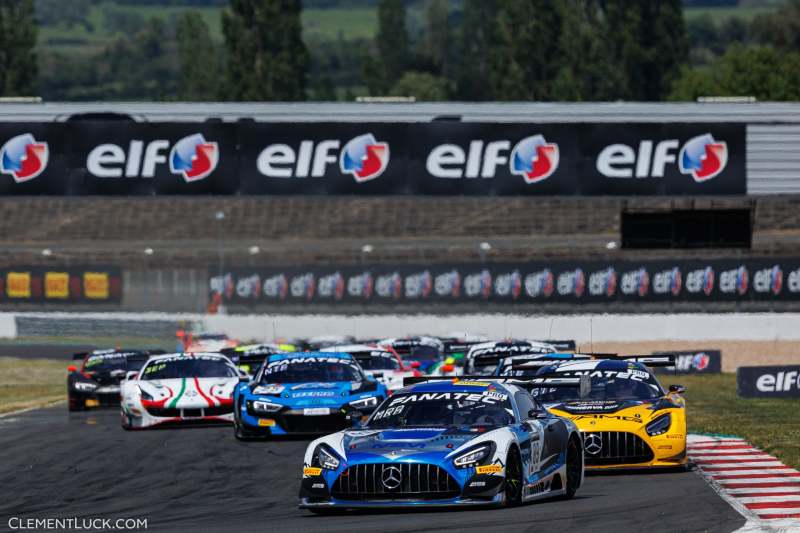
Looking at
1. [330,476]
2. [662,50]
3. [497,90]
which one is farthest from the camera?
[497,90]

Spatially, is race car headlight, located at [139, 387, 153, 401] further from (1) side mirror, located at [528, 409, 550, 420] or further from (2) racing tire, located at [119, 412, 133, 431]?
(1) side mirror, located at [528, 409, 550, 420]

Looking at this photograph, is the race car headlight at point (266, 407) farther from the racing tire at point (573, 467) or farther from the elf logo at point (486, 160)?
the elf logo at point (486, 160)

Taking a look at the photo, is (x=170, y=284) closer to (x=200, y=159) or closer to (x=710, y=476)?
(x=200, y=159)

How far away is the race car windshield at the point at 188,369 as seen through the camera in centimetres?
2444

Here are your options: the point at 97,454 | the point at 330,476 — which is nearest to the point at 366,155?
the point at 97,454

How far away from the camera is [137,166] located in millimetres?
42906

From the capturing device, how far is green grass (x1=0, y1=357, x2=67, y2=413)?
114ft

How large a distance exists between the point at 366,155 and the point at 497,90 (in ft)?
241

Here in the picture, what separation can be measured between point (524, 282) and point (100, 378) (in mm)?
24020

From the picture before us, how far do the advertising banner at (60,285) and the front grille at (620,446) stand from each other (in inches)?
1674

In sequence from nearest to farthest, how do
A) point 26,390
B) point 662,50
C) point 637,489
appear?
point 637,489 < point 26,390 < point 662,50

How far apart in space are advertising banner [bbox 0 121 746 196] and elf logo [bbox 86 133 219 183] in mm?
26

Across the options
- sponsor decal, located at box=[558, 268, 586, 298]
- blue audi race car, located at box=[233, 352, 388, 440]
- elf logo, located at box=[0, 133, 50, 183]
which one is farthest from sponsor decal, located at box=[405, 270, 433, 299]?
blue audi race car, located at box=[233, 352, 388, 440]

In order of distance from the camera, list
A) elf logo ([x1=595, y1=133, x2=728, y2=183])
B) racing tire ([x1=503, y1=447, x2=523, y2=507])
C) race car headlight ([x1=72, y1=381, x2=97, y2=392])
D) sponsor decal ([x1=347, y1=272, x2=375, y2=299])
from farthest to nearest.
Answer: sponsor decal ([x1=347, y1=272, x2=375, y2=299]) → elf logo ([x1=595, y1=133, x2=728, y2=183]) → race car headlight ([x1=72, y1=381, x2=97, y2=392]) → racing tire ([x1=503, y1=447, x2=523, y2=507])
